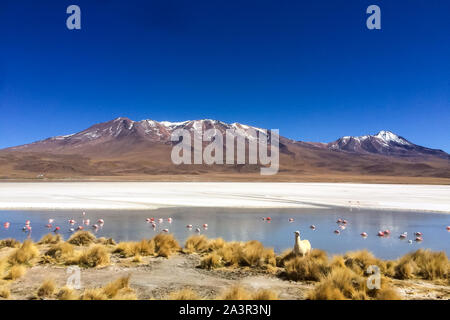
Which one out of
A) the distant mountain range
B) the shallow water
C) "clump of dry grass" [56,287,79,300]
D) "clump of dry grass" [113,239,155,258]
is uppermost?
the distant mountain range

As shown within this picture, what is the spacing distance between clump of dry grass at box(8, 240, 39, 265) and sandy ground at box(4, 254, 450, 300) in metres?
0.55

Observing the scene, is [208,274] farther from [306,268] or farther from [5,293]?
[5,293]

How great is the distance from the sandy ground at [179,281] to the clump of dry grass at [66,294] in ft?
1.53

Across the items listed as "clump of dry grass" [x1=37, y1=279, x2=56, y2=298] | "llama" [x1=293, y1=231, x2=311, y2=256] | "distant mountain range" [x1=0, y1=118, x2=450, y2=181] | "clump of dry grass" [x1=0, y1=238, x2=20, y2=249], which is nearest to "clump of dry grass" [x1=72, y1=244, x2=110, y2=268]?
"clump of dry grass" [x1=37, y1=279, x2=56, y2=298]

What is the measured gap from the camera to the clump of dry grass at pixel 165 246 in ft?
29.6

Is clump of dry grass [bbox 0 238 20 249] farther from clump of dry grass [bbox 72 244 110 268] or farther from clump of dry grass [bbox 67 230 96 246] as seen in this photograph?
clump of dry grass [bbox 72 244 110 268]

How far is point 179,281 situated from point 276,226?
27.1 ft

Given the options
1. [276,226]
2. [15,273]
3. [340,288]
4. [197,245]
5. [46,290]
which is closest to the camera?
[46,290]

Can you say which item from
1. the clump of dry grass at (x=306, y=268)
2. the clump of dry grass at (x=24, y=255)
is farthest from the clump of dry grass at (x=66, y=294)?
the clump of dry grass at (x=306, y=268)

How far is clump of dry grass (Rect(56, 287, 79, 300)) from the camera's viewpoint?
5230 millimetres

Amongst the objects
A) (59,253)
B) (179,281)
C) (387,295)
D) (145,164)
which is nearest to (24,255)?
(59,253)

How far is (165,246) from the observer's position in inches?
370
